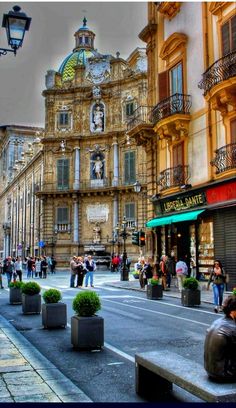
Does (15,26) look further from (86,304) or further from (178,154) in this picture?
(178,154)

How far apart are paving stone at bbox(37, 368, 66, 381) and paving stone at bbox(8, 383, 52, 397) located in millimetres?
380

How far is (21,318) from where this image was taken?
1270 cm

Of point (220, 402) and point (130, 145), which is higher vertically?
point (130, 145)

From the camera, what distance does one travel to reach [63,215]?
50.6 metres

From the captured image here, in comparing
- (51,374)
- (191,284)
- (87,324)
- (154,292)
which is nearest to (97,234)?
(154,292)

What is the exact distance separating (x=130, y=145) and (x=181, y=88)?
26157mm

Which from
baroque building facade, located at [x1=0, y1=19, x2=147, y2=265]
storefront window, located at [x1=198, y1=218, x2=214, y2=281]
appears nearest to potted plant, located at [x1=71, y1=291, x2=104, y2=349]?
storefront window, located at [x1=198, y1=218, x2=214, y2=281]

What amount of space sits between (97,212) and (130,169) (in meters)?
5.87

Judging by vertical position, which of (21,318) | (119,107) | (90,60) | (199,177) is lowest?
(21,318)

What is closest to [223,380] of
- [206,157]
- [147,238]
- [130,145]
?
[206,157]

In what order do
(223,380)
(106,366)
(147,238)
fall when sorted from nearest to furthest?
1. (223,380)
2. (106,366)
3. (147,238)

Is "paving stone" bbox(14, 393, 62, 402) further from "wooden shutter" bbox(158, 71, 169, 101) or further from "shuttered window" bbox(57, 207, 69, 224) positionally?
"shuttered window" bbox(57, 207, 69, 224)

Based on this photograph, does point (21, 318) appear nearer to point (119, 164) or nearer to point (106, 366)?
point (106, 366)

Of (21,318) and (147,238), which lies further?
(147,238)
